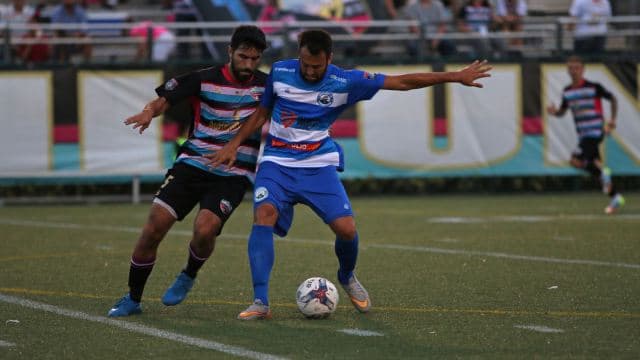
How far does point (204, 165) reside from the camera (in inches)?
326

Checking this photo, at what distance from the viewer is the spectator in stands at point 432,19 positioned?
19703 mm

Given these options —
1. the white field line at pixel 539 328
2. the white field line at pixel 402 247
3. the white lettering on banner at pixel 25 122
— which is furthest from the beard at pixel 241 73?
the white lettering on banner at pixel 25 122

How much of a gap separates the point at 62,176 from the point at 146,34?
2517mm

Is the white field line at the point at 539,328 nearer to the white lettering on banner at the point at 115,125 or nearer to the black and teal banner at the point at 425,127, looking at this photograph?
the black and teal banner at the point at 425,127

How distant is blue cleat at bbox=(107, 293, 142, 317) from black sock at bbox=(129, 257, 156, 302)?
0.04 metres

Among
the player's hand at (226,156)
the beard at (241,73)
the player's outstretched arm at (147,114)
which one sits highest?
the beard at (241,73)

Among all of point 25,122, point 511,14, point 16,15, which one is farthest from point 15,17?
point 511,14

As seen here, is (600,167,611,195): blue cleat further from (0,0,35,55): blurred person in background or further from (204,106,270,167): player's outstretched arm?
(204,106,270,167): player's outstretched arm

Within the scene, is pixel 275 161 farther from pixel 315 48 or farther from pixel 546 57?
pixel 546 57

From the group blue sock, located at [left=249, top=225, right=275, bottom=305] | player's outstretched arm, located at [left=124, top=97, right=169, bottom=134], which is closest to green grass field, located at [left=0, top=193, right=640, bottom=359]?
blue sock, located at [left=249, top=225, right=275, bottom=305]

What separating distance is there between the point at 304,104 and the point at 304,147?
28cm

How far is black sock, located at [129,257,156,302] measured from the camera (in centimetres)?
812

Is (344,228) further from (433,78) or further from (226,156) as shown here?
(433,78)

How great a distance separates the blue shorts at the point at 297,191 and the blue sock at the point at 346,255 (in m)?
0.19
